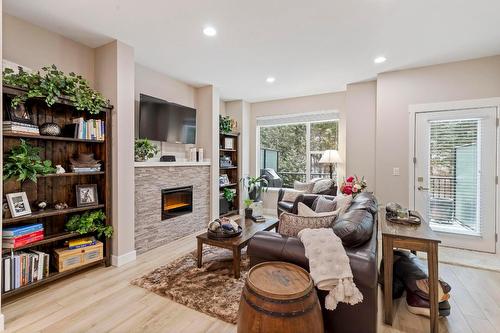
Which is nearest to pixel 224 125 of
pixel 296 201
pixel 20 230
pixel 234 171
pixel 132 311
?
pixel 234 171

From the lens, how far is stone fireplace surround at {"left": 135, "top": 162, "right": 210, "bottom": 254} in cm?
330

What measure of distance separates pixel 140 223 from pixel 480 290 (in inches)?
153

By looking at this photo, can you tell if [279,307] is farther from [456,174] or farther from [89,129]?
[456,174]

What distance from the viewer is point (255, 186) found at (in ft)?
18.3

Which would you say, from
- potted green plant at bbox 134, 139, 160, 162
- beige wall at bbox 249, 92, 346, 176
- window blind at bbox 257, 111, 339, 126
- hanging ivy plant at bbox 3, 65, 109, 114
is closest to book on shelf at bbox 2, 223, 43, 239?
hanging ivy plant at bbox 3, 65, 109, 114

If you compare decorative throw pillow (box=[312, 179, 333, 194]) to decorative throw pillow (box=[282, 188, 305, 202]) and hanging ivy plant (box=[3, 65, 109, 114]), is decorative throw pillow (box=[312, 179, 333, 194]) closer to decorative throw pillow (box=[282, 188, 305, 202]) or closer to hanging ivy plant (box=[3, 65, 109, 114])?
decorative throw pillow (box=[282, 188, 305, 202])

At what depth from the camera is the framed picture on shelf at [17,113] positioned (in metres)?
2.19

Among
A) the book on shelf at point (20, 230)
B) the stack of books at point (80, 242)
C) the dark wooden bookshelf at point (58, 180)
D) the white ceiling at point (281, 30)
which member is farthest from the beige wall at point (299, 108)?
the book on shelf at point (20, 230)

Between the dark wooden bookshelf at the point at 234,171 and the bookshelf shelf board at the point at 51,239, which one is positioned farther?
the dark wooden bookshelf at the point at 234,171

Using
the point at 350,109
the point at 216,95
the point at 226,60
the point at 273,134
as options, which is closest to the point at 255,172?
the point at 273,134

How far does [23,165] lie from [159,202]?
1672 mm

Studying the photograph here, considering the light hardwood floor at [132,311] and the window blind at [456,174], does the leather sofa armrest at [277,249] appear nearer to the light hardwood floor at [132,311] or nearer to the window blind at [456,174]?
the light hardwood floor at [132,311]

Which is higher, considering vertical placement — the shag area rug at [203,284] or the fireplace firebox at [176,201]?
the fireplace firebox at [176,201]

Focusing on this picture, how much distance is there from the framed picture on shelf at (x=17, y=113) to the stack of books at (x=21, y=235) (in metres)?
0.98
